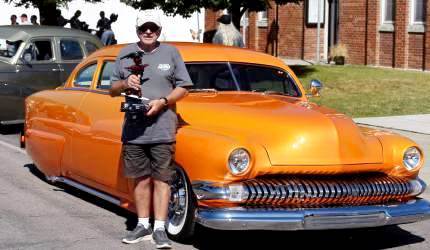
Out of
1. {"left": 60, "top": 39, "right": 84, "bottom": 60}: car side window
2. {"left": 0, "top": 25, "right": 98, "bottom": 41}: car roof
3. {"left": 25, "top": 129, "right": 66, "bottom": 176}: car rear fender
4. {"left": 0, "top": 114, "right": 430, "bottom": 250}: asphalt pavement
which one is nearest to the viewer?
{"left": 0, "top": 114, "right": 430, "bottom": 250}: asphalt pavement

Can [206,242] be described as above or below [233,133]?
below

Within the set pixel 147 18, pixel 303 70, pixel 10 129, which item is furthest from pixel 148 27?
pixel 303 70

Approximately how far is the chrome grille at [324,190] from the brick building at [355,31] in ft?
58.7

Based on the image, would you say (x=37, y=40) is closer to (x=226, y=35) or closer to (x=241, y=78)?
(x=226, y=35)

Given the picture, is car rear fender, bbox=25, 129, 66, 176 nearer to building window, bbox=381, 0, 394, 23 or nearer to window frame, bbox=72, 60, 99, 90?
window frame, bbox=72, 60, 99, 90

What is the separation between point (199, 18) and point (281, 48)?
672cm

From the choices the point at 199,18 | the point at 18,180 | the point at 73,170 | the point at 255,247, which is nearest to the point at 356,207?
the point at 255,247

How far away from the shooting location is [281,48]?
31.2 meters

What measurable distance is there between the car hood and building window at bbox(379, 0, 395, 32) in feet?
61.7

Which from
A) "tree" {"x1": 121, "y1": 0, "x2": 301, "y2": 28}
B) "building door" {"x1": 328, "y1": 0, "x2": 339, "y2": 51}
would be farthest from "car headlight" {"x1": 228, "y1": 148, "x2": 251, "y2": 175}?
"building door" {"x1": 328, "y1": 0, "x2": 339, "y2": 51}

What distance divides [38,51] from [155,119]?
309 inches

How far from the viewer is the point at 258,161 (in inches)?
263

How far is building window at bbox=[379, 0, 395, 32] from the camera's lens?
2575 cm

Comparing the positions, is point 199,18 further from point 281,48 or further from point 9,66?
point 9,66
